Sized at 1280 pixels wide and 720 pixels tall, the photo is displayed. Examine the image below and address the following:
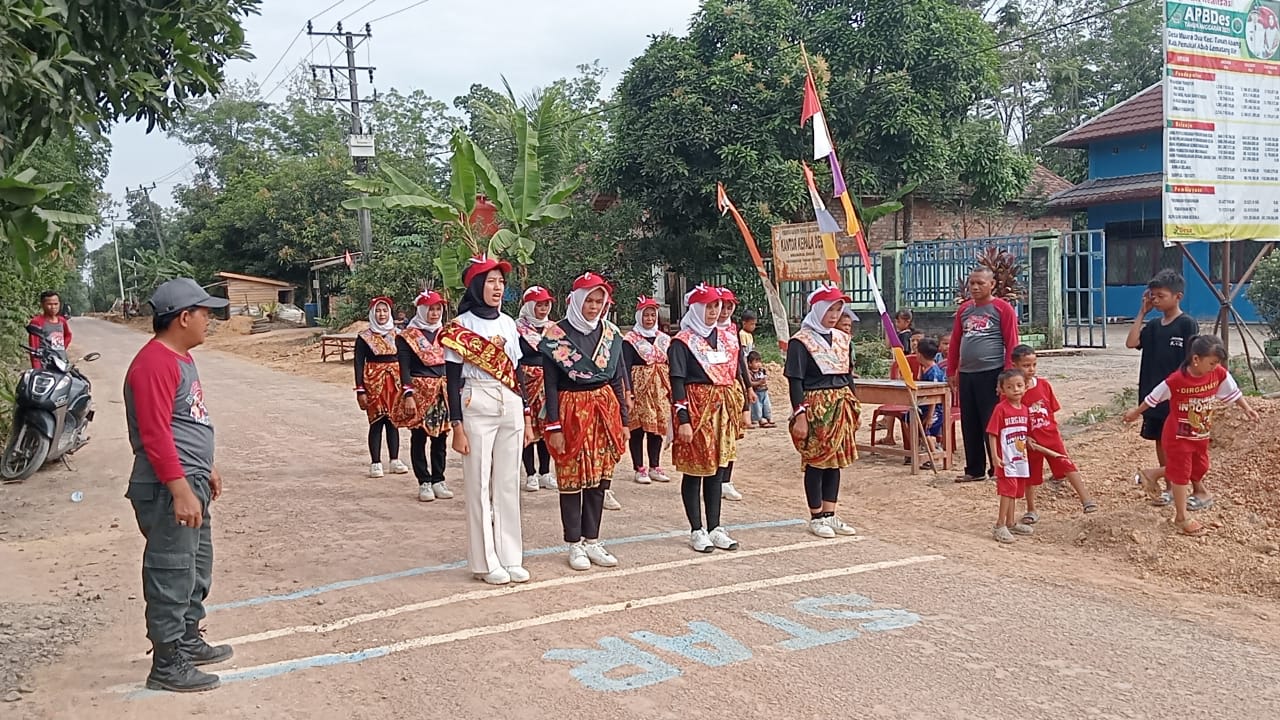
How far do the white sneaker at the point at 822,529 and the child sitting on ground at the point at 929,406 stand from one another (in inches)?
100

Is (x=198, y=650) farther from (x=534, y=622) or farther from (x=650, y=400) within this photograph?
(x=650, y=400)

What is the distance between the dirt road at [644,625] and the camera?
4.13m

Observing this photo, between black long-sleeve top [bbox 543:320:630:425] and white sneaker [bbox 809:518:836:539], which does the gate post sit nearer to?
white sneaker [bbox 809:518:836:539]

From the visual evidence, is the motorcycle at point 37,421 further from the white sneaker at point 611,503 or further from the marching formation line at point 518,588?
the marching formation line at point 518,588

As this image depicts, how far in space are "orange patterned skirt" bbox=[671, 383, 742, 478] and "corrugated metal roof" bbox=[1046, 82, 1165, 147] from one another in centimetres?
1846

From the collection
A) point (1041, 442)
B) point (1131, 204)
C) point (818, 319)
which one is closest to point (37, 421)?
point (818, 319)

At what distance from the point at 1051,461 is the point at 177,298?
18.6ft

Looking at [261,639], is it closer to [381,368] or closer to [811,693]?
[811,693]

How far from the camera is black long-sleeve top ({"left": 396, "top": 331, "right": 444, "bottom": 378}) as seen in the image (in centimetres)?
860

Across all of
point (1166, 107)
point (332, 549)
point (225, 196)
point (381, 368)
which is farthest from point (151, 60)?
point (225, 196)

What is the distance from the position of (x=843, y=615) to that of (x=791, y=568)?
955 millimetres

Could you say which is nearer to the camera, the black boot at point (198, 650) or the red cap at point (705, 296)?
the black boot at point (198, 650)

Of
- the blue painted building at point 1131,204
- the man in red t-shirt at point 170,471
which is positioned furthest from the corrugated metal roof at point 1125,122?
the man in red t-shirt at point 170,471

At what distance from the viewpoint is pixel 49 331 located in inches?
401
